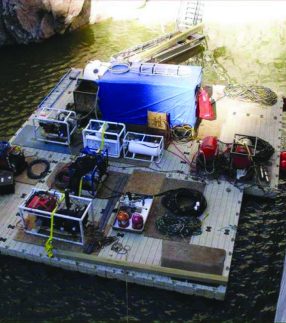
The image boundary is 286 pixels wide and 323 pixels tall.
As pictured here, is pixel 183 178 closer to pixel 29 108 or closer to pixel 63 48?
pixel 29 108

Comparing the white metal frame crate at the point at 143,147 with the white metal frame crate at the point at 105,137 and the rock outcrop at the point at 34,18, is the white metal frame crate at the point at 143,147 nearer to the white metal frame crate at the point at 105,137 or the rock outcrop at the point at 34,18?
the white metal frame crate at the point at 105,137

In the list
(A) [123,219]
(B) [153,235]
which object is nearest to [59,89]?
(A) [123,219]

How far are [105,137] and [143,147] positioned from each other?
5.72ft

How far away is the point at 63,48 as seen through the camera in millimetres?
31281

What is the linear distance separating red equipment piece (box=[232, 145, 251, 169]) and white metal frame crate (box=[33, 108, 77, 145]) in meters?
7.35

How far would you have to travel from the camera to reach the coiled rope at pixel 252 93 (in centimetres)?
2363

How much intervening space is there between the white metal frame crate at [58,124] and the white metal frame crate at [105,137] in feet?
3.47

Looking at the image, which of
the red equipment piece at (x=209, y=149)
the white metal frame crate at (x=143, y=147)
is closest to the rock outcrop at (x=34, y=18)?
the white metal frame crate at (x=143, y=147)

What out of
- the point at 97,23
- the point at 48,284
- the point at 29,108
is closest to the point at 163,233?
the point at 48,284

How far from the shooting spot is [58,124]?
67.9 ft

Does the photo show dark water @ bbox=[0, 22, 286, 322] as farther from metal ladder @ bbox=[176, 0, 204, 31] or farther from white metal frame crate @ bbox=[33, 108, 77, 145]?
metal ladder @ bbox=[176, 0, 204, 31]

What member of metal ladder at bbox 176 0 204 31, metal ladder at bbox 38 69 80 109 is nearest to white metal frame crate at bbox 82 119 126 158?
metal ladder at bbox 38 69 80 109

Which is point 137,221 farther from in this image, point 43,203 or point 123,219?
point 43,203

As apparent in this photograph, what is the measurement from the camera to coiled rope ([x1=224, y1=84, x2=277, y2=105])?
2363cm
